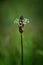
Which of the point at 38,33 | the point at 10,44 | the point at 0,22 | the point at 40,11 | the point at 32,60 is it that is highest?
the point at 40,11

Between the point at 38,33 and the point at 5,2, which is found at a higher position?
the point at 5,2

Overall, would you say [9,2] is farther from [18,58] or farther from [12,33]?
[18,58]

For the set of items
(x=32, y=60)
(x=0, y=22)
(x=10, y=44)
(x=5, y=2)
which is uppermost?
(x=5, y=2)

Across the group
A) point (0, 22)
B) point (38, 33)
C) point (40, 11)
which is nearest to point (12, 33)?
point (0, 22)

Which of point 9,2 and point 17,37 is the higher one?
point 9,2

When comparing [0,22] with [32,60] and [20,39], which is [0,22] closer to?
[20,39]

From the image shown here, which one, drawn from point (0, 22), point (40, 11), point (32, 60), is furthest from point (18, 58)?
point (40, 11)
